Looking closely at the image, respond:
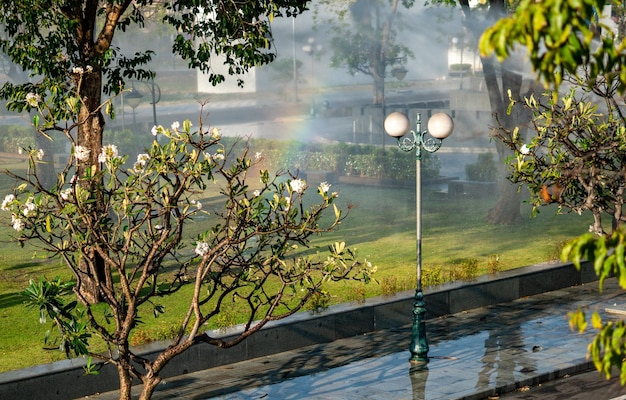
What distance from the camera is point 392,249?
26078mm

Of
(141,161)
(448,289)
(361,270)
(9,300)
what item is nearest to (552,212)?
(448,289)

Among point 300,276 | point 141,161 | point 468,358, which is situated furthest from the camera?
point 468,358

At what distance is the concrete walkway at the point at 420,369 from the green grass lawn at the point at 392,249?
132 cm

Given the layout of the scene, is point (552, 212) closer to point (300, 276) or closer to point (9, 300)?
point (9, 300)

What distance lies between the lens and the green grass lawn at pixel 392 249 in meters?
18.4

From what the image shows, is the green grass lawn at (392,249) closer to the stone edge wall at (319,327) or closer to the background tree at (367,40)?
the stone edge wall at (319,327)

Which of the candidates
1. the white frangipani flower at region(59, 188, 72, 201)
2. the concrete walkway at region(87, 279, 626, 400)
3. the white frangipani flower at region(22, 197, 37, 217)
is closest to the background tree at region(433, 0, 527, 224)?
the concrete walkway at region(87, 279, 626, 400)

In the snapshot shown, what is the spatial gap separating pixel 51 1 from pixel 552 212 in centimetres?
1761

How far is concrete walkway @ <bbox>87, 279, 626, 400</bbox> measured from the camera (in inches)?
639

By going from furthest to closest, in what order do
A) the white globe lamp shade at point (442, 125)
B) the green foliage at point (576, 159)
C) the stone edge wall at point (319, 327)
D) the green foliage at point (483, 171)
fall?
the green foliage at point (483, 171)
the white globe lamp shade at point (442, 125)
the green foliage at point (576, 159)
the stone edge wall at point (319, 327)

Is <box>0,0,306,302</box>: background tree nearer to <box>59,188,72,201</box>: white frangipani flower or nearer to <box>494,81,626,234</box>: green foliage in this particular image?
<box>494,81,626,234</box>: green foliage

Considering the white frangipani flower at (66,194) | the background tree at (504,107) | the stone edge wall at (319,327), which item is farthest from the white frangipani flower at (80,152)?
the background tree at (504,107)

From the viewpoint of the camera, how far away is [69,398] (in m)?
15.6

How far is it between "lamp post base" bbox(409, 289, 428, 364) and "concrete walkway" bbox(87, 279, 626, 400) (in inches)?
8.3
